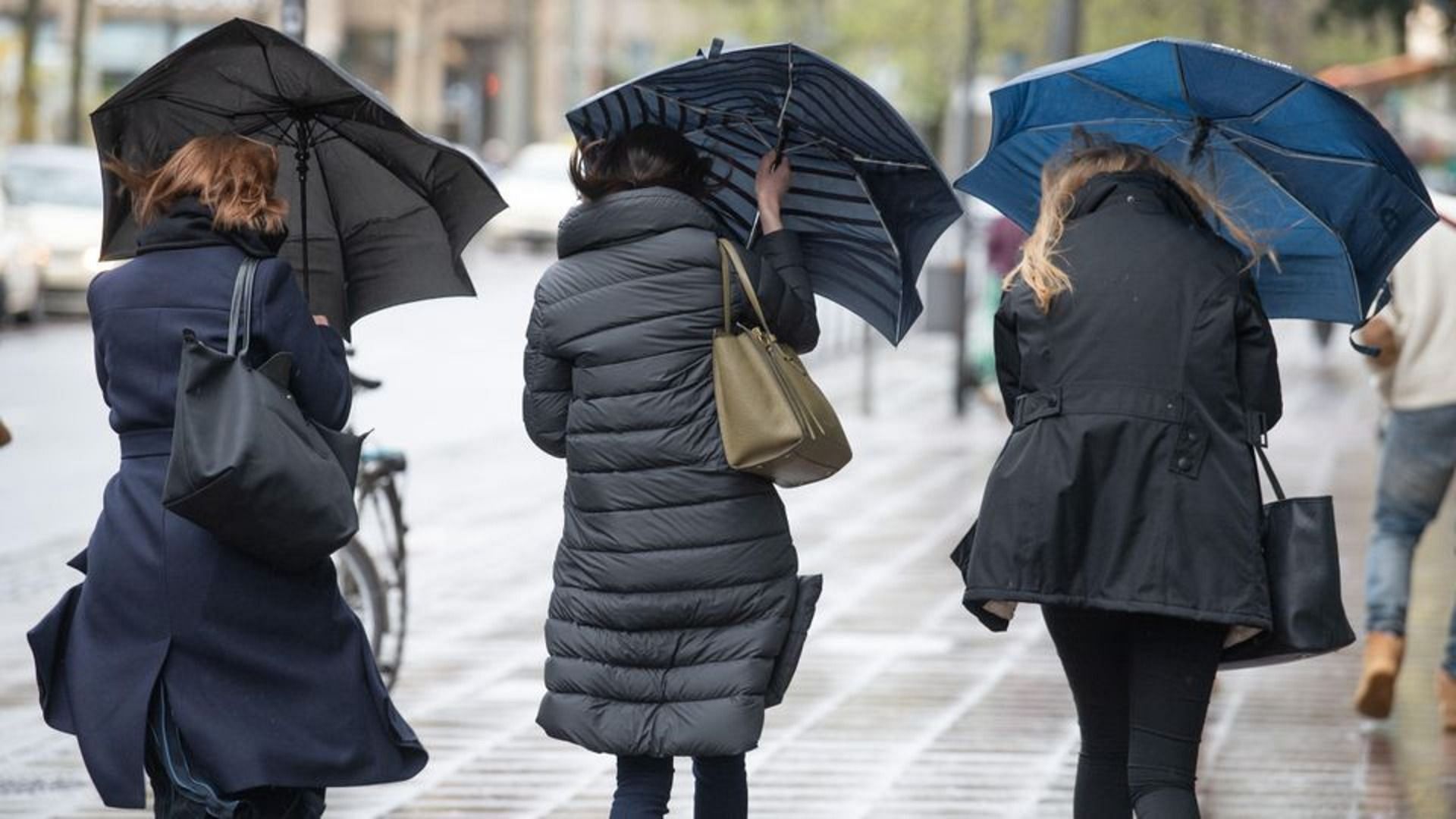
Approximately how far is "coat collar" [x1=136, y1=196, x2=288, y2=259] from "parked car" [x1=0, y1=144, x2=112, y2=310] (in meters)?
21.6

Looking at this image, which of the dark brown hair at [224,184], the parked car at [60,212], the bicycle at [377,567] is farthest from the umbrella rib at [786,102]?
the parked car at [60,212]

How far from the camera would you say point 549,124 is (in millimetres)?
77875

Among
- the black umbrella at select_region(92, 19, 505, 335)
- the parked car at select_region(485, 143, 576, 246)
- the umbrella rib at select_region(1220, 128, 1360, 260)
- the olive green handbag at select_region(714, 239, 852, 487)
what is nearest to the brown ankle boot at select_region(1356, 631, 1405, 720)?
the umbrella rib at select_region(1220, 128, 1360, 260)

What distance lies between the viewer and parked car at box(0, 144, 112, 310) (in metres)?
26.4

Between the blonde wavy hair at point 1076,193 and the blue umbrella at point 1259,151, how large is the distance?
15 cm

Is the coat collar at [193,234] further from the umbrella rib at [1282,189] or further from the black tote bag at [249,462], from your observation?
the umbrella rib at [1282,189]

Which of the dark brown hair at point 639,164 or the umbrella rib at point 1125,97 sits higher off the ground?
the umbrella rib at point 1125,97

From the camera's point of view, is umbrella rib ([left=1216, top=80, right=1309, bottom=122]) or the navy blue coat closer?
the navy blue coat

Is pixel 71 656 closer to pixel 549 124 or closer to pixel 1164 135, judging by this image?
pixel 1164 135

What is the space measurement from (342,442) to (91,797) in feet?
7.81

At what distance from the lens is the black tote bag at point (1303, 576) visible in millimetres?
4863

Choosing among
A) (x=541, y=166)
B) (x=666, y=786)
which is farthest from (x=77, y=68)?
(x=666, y=786)

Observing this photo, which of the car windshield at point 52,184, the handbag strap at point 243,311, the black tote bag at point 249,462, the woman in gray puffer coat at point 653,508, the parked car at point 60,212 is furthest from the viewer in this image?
the car windshield at point 52,184

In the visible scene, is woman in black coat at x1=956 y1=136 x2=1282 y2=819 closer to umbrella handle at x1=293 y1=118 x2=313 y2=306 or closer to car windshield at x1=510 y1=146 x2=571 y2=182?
umbrella handle at x1=293 y1=118 x2=313 y2=306
